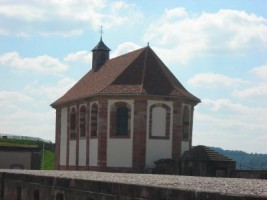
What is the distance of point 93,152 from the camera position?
111 feet

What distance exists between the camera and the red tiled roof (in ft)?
108

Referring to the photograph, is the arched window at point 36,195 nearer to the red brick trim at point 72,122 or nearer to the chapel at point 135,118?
the chapel at point 135,118

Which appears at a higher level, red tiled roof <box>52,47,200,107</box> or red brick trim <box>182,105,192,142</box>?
red tiled roof <box>52,47,200,107</box>

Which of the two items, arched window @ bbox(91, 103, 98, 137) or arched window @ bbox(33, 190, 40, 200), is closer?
arched window @ bbox(33, 190, 40, 200)

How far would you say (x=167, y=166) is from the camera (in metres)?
31.5

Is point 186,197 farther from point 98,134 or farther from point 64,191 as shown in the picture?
point 98,134

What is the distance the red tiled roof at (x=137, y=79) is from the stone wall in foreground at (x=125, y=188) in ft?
36.2

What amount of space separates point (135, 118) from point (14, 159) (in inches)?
571

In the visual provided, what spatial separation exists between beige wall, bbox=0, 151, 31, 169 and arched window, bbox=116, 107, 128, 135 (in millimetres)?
12825

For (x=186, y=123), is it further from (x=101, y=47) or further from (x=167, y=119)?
(x=101, y=47)

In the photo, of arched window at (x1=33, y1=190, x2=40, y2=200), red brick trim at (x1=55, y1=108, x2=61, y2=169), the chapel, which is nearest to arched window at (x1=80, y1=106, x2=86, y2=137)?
the chapel

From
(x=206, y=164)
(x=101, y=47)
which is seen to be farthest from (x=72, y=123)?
(x=206, y=164)

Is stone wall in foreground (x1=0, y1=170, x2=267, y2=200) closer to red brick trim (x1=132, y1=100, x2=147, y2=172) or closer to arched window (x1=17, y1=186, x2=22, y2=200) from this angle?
arched window (x1=17, y1=186, x2=22, y2=200)

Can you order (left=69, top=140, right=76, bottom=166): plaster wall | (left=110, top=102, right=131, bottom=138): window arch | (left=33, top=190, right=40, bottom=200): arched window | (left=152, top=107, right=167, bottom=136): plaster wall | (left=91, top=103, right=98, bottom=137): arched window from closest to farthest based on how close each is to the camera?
(left=33, top=190, right=40, bottom=200): arched window → (left=152, top=107, right=167, bottom=136): plaster wall → (left=110, top=102, right=131, bottom=138): window arch → (left=91, top=103, right=98, bottom=137): arched window → (left=69, top=140, right=76, bottom=166): plaster wall
